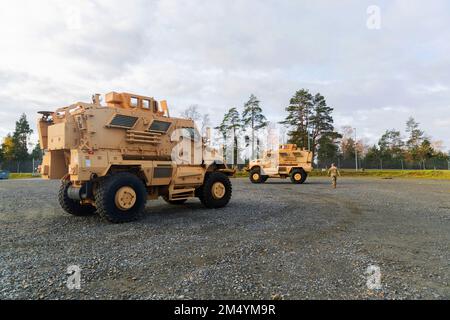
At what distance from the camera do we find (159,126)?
8.94 m

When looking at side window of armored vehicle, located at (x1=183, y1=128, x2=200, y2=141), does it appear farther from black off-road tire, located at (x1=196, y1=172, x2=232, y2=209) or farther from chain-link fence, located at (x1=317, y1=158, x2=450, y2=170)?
chain-link fence, located at (x1=317, y1=158, x2=450, y2=170)

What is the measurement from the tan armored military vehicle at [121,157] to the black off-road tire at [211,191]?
3 cm

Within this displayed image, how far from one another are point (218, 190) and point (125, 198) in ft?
11.7

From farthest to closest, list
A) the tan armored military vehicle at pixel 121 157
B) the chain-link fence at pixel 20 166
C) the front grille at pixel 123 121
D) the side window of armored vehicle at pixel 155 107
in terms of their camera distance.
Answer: the chain-link fence at pixel 20 166 < the side window of armored vehicle at pixel 155 107 < the front grille at pixel 123 121 < the tan armored military vehicle at pixel 121 157

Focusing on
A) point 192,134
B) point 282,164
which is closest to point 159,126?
point 192,134

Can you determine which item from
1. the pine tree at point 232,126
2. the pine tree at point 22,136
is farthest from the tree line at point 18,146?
the pine tree at point 232,126

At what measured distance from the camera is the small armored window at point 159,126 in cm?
879

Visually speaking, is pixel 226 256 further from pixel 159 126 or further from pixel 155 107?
pixel 155 107

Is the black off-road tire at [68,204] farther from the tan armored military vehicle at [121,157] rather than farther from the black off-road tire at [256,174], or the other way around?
the black off-road tire at [256,174]

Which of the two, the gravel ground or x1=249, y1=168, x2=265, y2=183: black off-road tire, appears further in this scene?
x1=249, y1=168, x2=265, y2=183: black off-road tire

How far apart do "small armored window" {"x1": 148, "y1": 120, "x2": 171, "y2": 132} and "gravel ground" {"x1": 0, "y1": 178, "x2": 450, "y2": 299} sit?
8.42 ft

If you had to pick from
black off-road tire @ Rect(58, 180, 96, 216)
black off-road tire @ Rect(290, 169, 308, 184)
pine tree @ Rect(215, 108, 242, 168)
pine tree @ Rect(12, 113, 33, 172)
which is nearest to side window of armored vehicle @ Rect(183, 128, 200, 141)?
black off-road tire @ Rect(58, 180, 96, 216)

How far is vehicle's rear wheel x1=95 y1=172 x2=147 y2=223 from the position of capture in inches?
287
